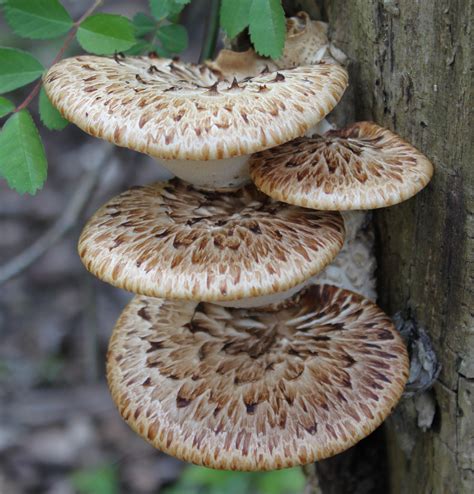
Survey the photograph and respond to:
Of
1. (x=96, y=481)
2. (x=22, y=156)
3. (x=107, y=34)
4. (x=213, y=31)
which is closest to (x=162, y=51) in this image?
(x=213, y=31)

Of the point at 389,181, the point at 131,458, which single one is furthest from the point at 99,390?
the point at 389,181

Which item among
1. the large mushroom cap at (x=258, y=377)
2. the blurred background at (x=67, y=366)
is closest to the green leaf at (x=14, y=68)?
the large mushroom cap at (x=258, y=377)

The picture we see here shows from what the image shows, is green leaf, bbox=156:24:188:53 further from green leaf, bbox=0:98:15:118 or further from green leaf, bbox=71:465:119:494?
green leaf, bbox=71:465:119:494

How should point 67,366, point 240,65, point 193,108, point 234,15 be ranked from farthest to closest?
1. point 67,366
2. point 240,65
3. point 234,15
4. point 193,108

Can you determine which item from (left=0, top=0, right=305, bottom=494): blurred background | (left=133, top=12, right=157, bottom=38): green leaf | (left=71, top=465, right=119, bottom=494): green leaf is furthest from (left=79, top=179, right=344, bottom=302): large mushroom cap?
(left=71, top=465, right=119, bottom=494): green leaf

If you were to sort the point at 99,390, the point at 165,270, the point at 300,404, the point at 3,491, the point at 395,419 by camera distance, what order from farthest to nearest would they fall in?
the point at 99,390
the point at 3,491
the point at 395,419
the point at 300,404
the point at 165,270

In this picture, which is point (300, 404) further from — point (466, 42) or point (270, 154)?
point (466, 42)

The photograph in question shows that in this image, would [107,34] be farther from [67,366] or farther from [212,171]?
[67,366]
